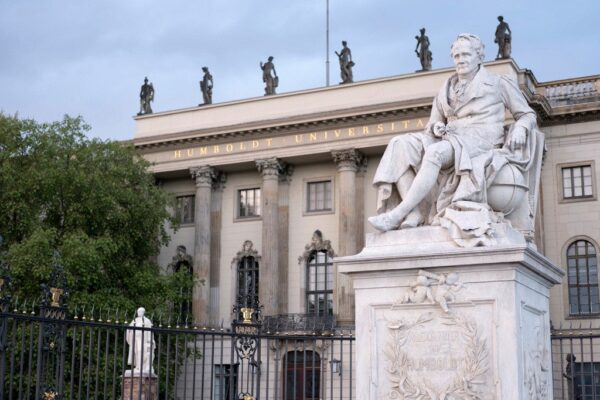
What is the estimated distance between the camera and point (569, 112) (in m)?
38.6

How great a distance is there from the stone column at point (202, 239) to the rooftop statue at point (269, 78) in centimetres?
444

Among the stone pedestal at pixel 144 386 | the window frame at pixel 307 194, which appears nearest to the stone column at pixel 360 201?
the window frame at pixel 307 194

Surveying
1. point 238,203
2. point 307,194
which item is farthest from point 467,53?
point 238,203

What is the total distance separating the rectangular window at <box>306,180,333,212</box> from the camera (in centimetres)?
4256

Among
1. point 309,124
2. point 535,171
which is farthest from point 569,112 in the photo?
point 535,171

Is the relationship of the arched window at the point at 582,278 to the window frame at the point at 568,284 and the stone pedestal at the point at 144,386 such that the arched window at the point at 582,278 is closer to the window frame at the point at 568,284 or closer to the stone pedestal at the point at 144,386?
the window frame at the point at 568,284

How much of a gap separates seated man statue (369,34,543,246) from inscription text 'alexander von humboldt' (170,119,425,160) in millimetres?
31061

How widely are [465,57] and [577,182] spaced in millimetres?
32442

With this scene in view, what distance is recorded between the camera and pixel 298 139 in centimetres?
4225

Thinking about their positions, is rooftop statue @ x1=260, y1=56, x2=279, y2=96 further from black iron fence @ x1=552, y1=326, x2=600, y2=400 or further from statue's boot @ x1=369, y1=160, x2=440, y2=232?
statue's boot @ x1=369, y1=160, x2=440, y2=232

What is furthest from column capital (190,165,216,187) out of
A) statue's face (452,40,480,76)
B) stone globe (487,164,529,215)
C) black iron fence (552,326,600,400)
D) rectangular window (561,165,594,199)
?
stone globe (487,164,529,215)

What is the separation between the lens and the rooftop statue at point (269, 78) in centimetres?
4441

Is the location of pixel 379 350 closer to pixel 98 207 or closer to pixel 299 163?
pixel 98 207

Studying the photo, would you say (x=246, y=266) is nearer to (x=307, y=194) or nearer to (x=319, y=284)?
(x=319, y=284)
